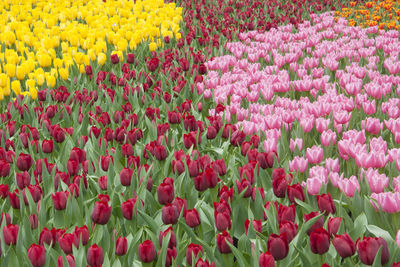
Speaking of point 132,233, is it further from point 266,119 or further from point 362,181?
point 266,119

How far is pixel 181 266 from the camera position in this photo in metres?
2.22

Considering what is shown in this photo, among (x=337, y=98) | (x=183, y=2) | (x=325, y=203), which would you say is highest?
(x=325, y=203)

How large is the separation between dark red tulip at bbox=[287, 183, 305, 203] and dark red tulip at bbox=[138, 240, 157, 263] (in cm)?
79

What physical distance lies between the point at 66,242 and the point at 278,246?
889mm

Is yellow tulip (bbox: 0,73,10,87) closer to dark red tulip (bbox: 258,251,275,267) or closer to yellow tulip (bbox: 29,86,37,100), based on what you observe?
yellow tulip (bbox: 29,86,37,100)

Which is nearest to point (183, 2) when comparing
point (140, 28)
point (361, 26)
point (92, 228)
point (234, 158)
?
point (140, 28)

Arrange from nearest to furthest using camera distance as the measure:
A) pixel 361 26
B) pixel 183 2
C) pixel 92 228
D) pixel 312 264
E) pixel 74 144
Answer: pixel 312 264, pixel 92 228, pixel 74 144, pixel 361 26, pixel 183 2

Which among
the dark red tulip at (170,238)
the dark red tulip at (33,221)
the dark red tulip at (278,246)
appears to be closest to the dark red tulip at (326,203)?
the dark red tulip at (278,246)

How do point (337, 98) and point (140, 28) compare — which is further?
point (140, 28)

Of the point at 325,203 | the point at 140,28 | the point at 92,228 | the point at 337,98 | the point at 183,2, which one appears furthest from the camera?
the point at 183,2

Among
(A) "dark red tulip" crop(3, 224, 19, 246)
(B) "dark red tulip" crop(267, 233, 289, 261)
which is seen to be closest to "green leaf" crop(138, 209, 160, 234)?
(A) "dark red tulip" crop(3, 224, 19, 246)

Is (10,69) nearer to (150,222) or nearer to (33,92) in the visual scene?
(33,92)

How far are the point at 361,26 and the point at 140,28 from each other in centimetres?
382

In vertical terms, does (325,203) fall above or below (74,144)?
above
